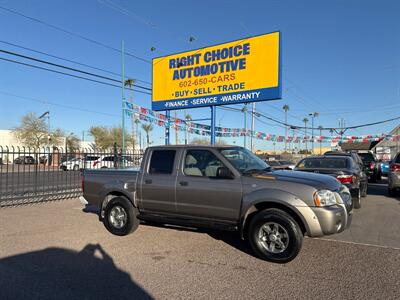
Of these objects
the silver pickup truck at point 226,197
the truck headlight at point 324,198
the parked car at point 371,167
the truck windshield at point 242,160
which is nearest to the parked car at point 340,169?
the silver pickup truck at point 226,197

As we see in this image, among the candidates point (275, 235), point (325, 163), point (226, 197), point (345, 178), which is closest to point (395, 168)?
point (325, 163)

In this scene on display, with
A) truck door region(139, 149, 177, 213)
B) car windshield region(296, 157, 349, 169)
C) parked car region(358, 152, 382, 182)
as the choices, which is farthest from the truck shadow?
parked car region(358, 152, 382, 182)

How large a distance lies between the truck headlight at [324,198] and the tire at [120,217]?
142 inches

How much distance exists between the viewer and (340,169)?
378 inches

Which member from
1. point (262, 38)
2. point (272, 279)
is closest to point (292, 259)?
point (272, 279)

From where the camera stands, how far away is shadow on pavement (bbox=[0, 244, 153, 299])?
14.0ft

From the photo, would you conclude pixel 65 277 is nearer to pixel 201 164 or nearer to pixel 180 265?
pixel 180 265

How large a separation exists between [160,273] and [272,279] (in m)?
1.56

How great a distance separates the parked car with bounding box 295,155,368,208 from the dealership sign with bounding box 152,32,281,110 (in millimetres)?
3259

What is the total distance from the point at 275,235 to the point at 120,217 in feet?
11.0

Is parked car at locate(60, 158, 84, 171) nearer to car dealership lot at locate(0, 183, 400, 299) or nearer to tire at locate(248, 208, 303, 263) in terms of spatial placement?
car dealership lot at locate(0, 183, 400, 299)

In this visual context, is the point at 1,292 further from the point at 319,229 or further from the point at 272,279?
the point at 319,229

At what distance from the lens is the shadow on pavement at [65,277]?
427cm

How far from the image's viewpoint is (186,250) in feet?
19.9
